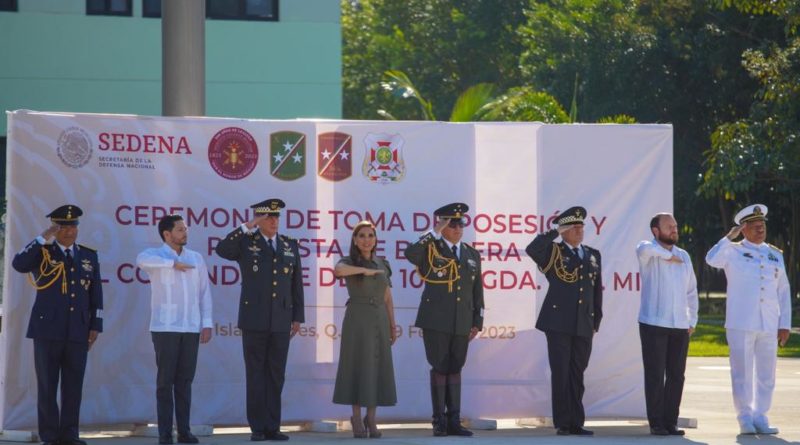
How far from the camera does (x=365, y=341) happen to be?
1159 centimetres

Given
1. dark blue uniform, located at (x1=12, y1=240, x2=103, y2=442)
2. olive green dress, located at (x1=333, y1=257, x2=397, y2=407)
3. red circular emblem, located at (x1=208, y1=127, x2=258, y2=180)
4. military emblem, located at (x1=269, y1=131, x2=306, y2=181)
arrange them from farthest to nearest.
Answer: military emblem, located at (x1=269, y1=131, x2=306, y2=181) → red circular emblem, located at (x1=208, y1=127, x2=258, y2=180) → olive green dress, located at (x1=333, y1=257, x2=397, y2=407) → dark blue uniform, located at (x1=12, y1=240, x2=103, y2=442)

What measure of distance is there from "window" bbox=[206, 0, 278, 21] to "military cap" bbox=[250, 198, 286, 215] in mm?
13057

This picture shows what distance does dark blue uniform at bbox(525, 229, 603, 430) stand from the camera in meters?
11.9

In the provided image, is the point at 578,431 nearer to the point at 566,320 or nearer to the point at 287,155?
the point at 566,320

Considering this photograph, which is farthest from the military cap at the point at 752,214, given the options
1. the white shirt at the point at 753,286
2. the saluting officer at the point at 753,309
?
the white shirt at the point at 753,286

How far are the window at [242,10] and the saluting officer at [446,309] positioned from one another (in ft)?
42.9

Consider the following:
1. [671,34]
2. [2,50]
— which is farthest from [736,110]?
[2,50]

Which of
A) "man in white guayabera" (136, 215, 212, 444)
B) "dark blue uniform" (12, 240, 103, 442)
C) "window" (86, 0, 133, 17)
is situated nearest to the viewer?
"dark blue uniform" (12, 240, 103, 442)

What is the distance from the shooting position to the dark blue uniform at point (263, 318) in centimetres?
1148

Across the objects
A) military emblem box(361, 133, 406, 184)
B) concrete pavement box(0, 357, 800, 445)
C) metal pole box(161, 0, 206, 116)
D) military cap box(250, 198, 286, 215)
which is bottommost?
concrete pavement box(0, 357, 800, 445)

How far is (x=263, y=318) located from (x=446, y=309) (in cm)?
147

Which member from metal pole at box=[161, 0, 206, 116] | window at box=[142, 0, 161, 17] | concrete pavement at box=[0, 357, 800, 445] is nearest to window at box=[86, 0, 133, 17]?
window at box=[142, 0, 161, 17]

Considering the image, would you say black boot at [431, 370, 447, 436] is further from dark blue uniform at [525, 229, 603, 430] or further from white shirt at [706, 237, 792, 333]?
white shirt at [706, 237, 792, 333]

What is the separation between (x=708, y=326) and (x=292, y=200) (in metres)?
21.4
